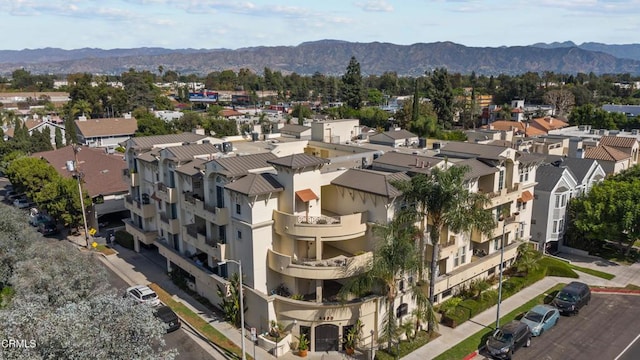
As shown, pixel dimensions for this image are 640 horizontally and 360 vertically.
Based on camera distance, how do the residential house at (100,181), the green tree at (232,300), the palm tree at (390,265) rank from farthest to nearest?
the residential house at (100,181), the green tree at (232,300), the palm tree at (390,265)

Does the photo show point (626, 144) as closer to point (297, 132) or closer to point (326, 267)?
point (297, 132)

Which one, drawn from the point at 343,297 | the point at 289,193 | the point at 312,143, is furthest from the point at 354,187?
the point at 312,143

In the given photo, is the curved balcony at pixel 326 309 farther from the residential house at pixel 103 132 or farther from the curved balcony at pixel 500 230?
the residential house at pixel 103 132

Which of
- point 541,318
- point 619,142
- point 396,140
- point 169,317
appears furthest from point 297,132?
point 619,142

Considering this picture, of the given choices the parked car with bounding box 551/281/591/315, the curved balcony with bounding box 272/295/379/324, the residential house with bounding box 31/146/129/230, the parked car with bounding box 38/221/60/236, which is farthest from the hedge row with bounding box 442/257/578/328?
the parked car with bounding box 38/221/60/236

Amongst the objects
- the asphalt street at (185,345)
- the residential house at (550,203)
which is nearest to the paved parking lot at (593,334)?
the residential house at (550,203)

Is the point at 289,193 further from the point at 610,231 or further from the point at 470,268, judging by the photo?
the point at 610,231
